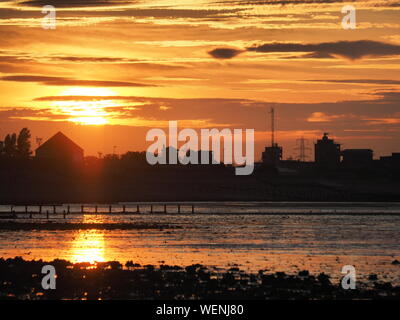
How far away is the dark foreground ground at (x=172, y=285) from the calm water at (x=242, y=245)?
12.9 feet

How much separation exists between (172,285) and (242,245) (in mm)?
22830

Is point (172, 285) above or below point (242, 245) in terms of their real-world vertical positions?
below

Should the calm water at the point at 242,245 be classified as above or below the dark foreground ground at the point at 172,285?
above

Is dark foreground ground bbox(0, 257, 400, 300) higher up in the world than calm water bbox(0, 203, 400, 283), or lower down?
lower down

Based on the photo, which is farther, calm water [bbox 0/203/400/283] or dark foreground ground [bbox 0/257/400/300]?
calm water [bbox 0/203/400/283]

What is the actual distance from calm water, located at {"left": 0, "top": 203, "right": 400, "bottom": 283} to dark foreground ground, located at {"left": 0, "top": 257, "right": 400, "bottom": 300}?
3.92 metres

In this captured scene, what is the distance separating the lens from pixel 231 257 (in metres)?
52.6

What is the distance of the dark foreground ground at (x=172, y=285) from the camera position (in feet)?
119

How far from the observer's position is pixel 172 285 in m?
38.7

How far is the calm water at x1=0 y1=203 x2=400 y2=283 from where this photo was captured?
4969cm

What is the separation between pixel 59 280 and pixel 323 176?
525 feet

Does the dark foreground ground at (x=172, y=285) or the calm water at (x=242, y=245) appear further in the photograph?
the calm water at (x=242, y=245)

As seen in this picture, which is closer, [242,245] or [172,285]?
[172,285]
